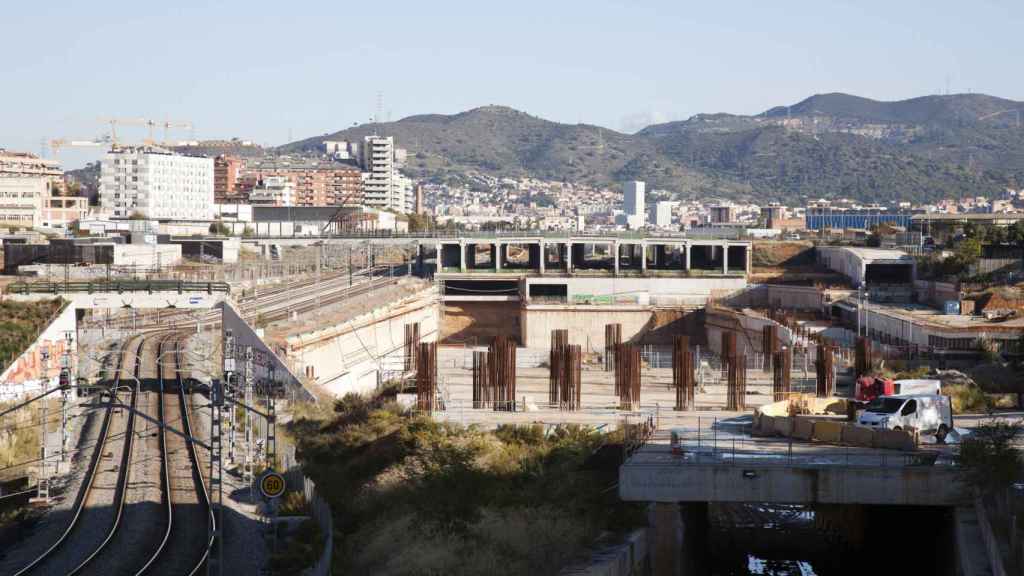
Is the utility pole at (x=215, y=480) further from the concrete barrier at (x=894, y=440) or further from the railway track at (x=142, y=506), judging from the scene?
the concrete barrier at (x=894, y=440)

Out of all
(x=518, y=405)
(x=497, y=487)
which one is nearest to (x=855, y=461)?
(x=497, y=487)

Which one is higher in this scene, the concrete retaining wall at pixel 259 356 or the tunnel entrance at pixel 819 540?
the concrete retaining wall at pixel 259 356

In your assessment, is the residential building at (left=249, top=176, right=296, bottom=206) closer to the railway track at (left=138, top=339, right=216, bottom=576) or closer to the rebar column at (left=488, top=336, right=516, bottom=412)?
the railway track at (left=138, top=339, right=216, bottom=576)

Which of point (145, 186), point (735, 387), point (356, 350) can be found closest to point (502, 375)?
point (735, 387)

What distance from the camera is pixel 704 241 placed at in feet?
270

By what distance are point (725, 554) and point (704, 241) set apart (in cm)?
5239

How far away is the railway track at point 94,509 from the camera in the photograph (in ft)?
73.9

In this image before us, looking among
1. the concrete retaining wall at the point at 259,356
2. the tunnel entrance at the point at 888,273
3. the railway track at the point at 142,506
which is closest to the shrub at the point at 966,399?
the concrete retaining wall at the point at 259,356

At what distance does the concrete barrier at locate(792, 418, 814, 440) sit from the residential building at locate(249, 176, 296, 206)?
449 ft

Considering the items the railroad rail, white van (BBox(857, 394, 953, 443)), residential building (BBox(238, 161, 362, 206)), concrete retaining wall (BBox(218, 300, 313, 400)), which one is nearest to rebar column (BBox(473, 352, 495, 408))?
concrete retaining wall (BBox(218, 300, 313, 400))

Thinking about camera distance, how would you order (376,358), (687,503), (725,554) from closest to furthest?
(687,503) < (725,554) < (376,358)

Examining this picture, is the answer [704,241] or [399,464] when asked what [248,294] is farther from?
[399,464]

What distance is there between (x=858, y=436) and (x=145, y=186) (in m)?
129

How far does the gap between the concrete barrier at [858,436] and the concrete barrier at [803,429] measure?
0.83 metres
